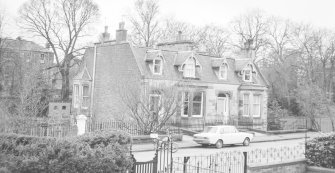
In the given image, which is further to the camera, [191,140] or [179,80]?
[179,80]

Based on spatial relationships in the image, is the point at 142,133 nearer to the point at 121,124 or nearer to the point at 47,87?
the point at 121,124

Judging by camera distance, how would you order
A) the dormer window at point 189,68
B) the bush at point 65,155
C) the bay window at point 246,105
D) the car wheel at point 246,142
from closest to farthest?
1. the bush at point 65,155
2. the car wheel at point 246,142
3. the dormer window at point 189,68
4. the bay window at point 246,105

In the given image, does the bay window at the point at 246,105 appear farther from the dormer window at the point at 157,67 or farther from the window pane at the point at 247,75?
the dormer window at the point at 157,67

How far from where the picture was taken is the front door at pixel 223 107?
3878cm

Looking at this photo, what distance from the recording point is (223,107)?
1549 inches

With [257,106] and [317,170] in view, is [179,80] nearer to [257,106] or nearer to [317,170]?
[257,106]

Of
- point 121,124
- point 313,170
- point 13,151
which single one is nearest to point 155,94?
point 121,124

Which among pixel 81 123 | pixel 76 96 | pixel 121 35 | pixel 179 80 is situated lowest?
pixel 81 123

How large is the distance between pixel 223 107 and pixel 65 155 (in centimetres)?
2902

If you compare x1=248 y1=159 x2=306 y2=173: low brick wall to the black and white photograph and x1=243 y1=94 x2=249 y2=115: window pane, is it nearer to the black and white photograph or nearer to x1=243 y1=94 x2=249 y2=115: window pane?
the black and white photograph

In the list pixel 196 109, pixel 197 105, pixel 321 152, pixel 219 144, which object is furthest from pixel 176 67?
pixel 321 152

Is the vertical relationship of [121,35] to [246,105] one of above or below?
above

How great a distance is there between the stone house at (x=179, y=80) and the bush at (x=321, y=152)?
14598 mm

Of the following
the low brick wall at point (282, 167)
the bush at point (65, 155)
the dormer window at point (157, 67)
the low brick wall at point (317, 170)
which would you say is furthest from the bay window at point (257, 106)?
the bush at point (65, 155)
